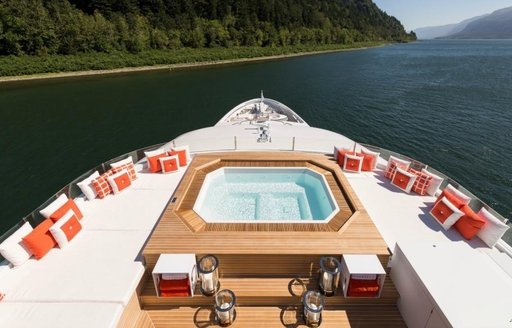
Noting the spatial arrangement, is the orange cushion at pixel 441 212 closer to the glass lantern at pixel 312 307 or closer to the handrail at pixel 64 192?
the glass lantern at pixel 312 307

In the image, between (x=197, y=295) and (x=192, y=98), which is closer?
(x=197, y=295)

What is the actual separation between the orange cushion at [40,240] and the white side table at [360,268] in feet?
22.7

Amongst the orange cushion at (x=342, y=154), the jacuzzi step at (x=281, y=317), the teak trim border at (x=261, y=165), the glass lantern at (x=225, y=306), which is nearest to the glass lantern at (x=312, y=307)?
the jacuzzi step at (x=281, y=317)

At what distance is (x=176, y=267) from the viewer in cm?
545

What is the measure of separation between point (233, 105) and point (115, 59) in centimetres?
3028

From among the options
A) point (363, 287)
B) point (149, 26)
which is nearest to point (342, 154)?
point (363, 287)

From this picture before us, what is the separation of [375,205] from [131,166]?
27.4ft

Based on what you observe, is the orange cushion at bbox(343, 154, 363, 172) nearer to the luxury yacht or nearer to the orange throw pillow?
the luxury yacht

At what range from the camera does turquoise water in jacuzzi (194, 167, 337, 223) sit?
819cm

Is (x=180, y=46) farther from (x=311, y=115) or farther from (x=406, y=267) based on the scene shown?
(x=406, y=267)

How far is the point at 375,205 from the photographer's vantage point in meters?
7.94

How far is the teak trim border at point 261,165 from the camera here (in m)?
6.71

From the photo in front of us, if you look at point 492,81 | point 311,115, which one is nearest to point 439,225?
point 311,115

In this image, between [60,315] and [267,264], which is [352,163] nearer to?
[267,264]
